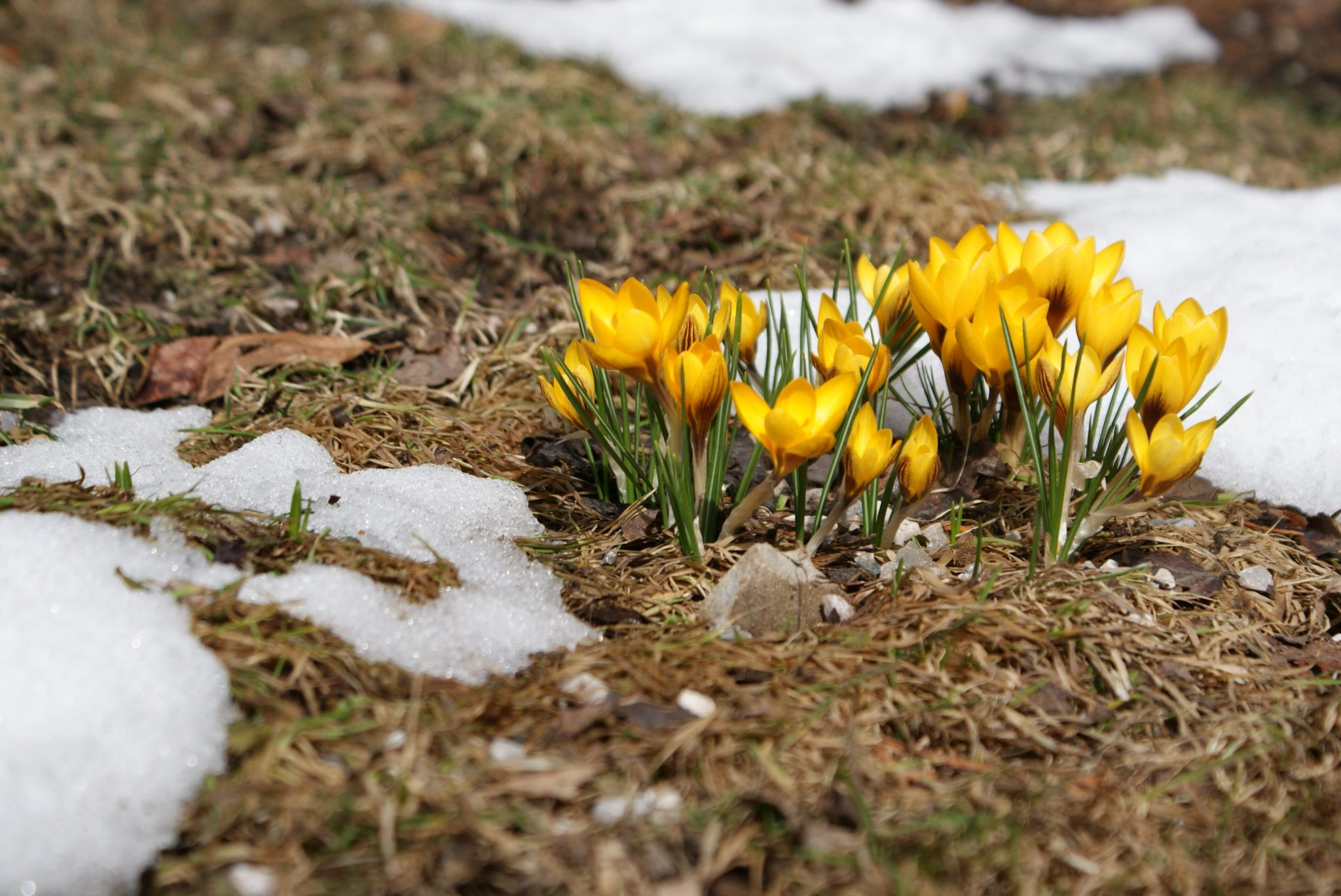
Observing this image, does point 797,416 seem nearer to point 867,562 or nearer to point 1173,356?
point 867,562

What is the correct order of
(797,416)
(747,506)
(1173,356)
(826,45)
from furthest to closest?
(826,45) → (747,506) → (1173,356) → (797,416)

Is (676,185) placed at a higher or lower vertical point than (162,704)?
higher

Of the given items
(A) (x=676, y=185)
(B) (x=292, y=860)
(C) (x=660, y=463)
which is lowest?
(B) (x=292, y=860)

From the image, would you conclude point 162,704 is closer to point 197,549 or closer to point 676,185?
point 197,549

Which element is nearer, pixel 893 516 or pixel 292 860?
pixel 292 860

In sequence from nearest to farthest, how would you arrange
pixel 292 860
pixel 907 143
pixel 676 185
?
pixel 292 860, pixel 676 185, pixel 907 143

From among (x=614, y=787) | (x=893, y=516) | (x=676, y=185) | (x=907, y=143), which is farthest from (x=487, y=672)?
(x=907, y=143)

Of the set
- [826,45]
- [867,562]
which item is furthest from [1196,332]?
[826,45]

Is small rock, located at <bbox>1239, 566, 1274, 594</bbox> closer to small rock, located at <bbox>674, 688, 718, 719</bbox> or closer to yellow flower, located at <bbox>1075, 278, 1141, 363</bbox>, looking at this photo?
yellow flower, located at <bbox>1075, 278, 1141, 363</bbox>
